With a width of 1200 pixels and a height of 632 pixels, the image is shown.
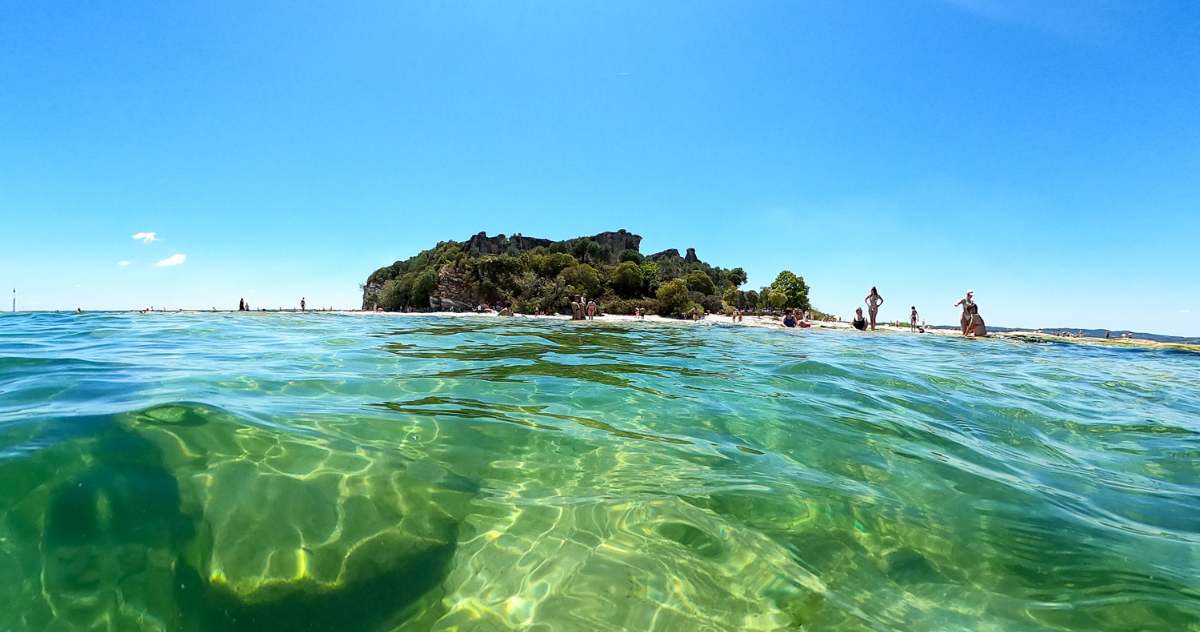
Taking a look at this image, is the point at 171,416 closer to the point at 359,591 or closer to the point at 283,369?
the point at 359,591

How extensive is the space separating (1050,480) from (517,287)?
55.3 m

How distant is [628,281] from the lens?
2314 inches

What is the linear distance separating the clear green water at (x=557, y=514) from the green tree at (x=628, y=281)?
53.6m

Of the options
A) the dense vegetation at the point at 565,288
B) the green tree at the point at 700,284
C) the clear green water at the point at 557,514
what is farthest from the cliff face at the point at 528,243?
the clear green water at the point at 557,514

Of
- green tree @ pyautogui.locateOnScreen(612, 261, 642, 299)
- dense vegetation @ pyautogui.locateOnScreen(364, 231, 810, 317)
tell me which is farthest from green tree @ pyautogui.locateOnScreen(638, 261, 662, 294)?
green tree @ pyautogui.locateOnScreen(612, 261, 642, 299)

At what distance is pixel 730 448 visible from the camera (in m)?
3.93

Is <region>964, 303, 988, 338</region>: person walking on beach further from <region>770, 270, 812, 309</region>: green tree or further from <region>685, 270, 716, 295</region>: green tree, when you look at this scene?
<region>685, 270, 716, 295</region>: green tree

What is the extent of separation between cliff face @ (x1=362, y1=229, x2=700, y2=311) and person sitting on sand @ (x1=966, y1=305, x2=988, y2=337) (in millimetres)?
47441

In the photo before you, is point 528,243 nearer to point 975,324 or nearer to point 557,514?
point 975,324

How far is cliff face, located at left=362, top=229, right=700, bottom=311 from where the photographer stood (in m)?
59.4

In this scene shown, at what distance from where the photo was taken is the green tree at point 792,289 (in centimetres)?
5578

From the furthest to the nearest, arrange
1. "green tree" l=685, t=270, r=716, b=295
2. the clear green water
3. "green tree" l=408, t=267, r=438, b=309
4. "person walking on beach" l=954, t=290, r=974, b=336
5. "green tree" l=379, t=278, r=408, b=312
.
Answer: "green tree" l=379, t=278, r=408, b=312, "green tree" l=408, t=267, r=438, b=309, "green tree" l=685, t=270, r=716, b=295, "person walking on beach" l=954, t=290, r=974, b=336, the clear green water

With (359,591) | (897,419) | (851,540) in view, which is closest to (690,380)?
(897,419)

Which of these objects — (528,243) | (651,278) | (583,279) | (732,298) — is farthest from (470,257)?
(732,298)
